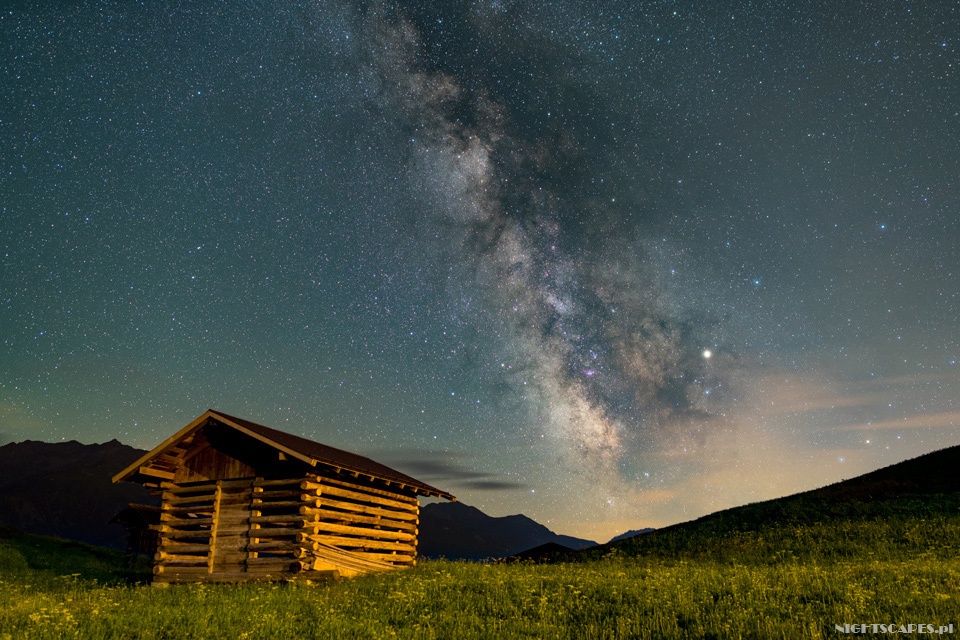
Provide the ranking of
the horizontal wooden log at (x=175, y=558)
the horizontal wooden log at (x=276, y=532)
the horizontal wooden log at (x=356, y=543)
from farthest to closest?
the horizontal wooden log at (x=175, y=558)
the horizontal wooden log at (x=276, y=532)
the horizontal wooden log at (x=356, y=543)

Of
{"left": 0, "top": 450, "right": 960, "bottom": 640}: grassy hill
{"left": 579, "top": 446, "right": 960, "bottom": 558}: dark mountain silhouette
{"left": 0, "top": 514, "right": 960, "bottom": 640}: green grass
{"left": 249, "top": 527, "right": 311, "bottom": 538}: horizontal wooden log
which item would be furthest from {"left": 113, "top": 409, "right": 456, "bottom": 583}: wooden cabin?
{"left": 579, "top": 446, "right": 960, "bottom": 558}: dark mountain silhouette

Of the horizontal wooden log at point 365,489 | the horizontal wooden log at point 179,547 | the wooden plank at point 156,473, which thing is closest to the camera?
the horizontal wooden log at point 365,489

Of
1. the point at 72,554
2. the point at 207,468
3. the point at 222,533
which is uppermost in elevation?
the point at 207,468

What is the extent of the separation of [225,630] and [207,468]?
11.7 meters

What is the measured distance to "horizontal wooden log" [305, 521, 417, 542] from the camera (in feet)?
64.1

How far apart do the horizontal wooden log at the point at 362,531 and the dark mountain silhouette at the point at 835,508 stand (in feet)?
40.1

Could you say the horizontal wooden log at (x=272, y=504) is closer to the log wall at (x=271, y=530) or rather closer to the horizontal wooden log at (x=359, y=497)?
the log wall at (x=271, y=530)

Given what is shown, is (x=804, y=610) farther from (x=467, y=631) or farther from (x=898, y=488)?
(x=898, y=488)

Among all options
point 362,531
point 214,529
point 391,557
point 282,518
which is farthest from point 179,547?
point 391,557

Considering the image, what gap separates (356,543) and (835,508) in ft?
92.7

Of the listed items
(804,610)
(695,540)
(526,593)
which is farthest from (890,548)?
(526,593)

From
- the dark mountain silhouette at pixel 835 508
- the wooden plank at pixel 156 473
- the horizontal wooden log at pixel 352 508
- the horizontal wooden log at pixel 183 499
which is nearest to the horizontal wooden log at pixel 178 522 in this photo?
the horizontal wooden log at pixel 183 499

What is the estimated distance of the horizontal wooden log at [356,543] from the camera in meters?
19.2

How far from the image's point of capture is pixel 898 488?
38406mm
